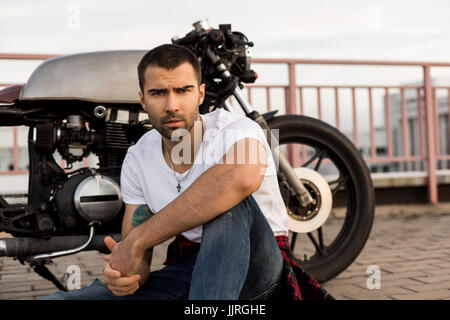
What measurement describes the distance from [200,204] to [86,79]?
123 cm

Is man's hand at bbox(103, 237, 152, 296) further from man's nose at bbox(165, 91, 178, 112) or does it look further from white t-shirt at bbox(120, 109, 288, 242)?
man's nose at bbox(165, 91, 178, 112)

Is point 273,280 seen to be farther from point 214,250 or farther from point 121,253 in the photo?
point 121,253

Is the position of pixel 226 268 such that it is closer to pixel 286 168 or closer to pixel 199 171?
pixel 199 171

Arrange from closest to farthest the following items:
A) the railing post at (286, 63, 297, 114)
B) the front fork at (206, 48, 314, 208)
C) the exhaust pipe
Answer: the exhaust pipe → the front fork at (206, 48, 314, 208) → the railing post at (286, 63, 297, 114)

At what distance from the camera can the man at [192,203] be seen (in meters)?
1.55

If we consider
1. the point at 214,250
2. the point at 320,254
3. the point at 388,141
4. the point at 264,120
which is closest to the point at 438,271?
the point at 320,254

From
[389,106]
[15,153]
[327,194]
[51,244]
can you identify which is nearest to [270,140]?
[327,194]

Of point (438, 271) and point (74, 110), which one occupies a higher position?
point (74, 110)

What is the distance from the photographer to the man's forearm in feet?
5.19

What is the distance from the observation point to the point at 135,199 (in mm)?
1967

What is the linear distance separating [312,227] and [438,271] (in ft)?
2.90

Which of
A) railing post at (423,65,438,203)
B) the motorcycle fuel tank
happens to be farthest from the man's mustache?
railing post at (423,65,438,203)

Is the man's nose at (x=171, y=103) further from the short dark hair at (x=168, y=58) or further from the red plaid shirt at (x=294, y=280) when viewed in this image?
the red plaid shirt at (x=294, y=280)

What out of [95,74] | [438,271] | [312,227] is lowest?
[438,271]
